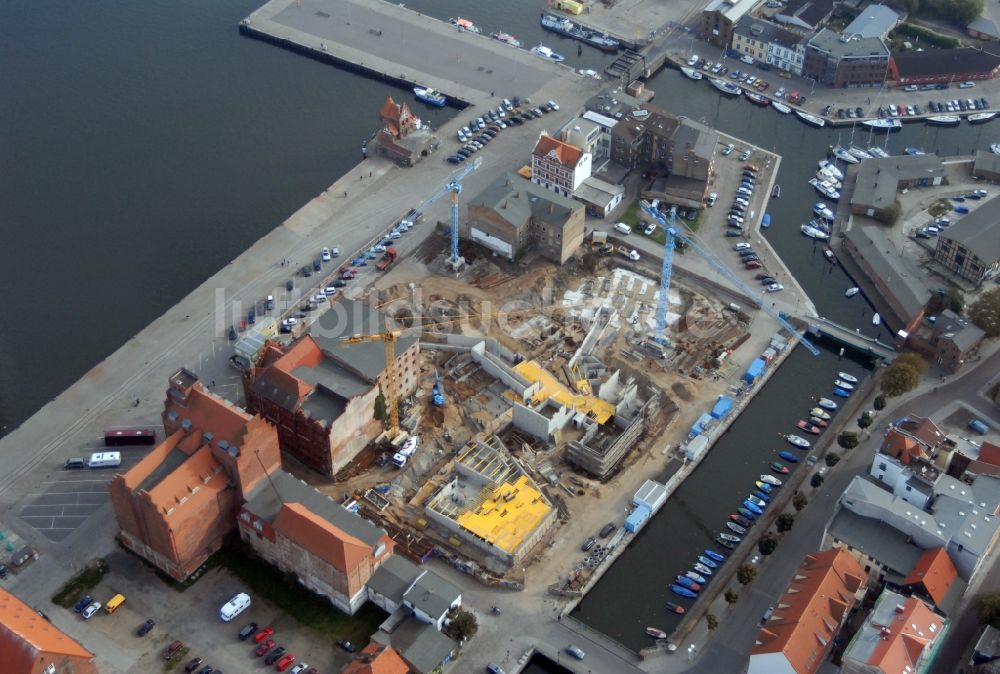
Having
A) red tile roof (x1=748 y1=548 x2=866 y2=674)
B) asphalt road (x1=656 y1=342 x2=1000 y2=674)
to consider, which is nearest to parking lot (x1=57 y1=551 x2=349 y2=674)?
asphalt road (x1=656 y1=342 x2=1000 y2=674)

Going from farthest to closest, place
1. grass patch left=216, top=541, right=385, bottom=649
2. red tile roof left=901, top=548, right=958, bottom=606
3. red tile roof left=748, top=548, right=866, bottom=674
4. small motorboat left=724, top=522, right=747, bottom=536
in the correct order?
small motorboat left=724, top=522, right=747, bottom=536
grass patch left=216, top=541, right=385, bottom=649
red tile roof left=901, top=548, right=958, bottom=606
red tile roof left=748, top=548, right=866, bottom=674

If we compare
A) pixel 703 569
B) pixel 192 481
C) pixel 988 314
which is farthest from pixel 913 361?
pixel 192 481

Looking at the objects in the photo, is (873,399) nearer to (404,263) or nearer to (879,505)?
(879,505)

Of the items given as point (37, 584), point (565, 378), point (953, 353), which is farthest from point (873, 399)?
point (37, 584)

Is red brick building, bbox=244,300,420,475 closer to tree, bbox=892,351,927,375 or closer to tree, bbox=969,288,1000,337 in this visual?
tree, bbox=892,351,927,375

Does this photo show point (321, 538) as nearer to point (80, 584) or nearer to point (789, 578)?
point (80, 584)
